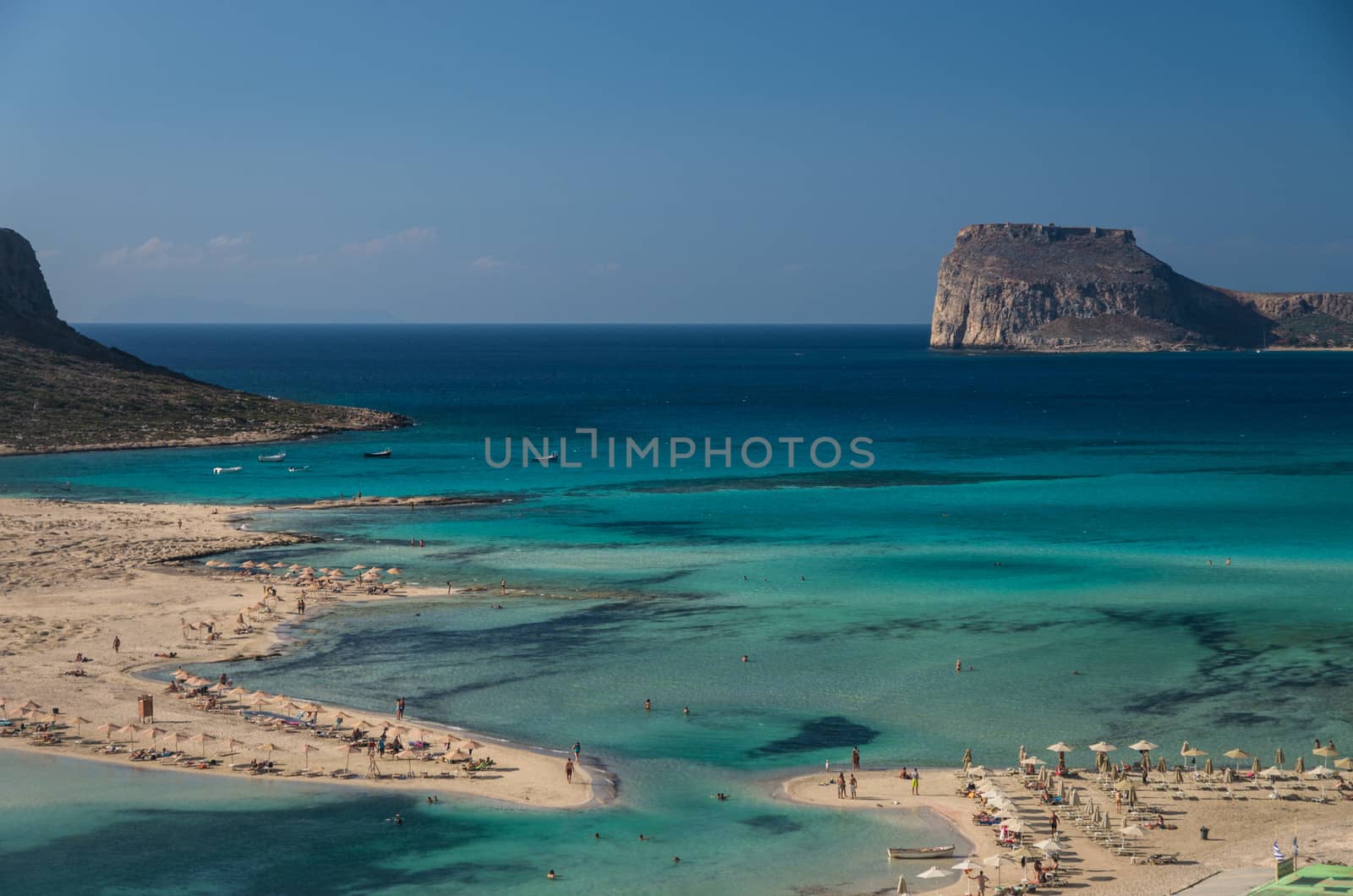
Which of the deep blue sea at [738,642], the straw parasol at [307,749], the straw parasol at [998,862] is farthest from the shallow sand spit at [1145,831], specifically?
the straw parasol at [307,749]

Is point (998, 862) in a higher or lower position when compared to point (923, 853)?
higher

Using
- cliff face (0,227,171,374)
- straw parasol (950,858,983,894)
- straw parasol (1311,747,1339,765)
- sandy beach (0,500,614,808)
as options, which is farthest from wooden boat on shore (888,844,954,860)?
cliff face (0,227,171,374)

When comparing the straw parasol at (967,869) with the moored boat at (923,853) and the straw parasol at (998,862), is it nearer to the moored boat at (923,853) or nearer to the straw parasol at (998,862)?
the straw parasol at (998,862)

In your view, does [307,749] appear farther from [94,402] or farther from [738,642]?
[94,402]

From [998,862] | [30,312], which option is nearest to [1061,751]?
[998,862]

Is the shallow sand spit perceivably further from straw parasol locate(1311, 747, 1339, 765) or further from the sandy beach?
the sandy beach

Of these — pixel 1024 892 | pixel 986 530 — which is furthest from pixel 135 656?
pixel 986 530
